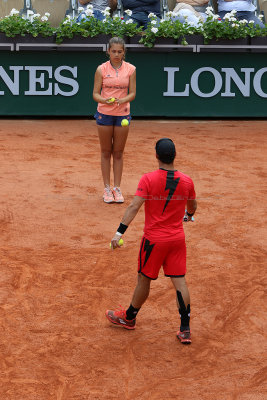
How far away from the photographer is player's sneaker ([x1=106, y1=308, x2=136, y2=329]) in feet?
18.3

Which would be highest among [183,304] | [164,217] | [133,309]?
[164,217]

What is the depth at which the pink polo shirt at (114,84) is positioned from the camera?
847 centimetres

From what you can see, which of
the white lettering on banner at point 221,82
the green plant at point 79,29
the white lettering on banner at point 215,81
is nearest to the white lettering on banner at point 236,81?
the white lettering on banner at point 221,82

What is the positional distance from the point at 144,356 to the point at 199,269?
5.97ft

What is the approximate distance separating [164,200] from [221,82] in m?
9.09

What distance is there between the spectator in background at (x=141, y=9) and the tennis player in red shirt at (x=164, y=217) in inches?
370

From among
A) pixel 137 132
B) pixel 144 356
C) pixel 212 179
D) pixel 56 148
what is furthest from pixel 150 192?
pixel 137 132

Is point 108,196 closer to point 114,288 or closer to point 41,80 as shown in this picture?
point 114,288

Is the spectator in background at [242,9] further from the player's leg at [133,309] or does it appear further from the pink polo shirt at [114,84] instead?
the player's leg at [133,309]

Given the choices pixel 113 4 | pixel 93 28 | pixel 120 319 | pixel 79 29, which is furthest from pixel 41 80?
pixel 120 319

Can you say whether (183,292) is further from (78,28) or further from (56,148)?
(78,28)

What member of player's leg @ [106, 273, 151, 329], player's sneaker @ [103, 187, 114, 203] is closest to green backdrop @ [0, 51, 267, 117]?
player's sneaker @ [103, 187, 114, 203]

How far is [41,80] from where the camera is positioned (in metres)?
13.5

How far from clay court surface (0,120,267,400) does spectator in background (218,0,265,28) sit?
14.3ft
